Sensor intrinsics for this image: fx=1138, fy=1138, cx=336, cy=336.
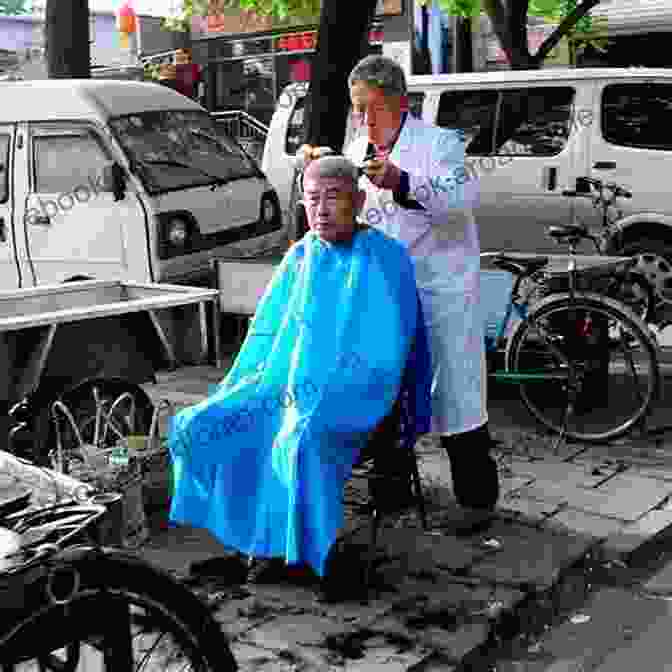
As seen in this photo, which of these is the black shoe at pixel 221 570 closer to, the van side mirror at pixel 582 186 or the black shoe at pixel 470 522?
the black shoe at pixel 470 522

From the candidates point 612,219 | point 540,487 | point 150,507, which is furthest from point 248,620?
point 612,219

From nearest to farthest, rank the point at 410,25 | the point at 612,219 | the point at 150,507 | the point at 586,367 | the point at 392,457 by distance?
the point at 392,457
the point at 150,507
the point at 586,367
the point at 612,219
the point at 410,25

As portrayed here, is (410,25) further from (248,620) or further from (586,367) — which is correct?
(248,620)

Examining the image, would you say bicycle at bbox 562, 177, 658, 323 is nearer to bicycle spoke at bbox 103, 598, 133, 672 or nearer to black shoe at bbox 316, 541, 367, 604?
black shoe at bbox 316, 541, 367, 604

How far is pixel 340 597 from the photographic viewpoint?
3.86 metres

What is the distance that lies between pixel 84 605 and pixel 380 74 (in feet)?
7.93

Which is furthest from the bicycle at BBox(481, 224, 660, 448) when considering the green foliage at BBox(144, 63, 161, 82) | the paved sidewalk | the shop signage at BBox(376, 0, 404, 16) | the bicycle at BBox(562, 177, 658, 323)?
the green foliage at BBox(144, 63, 161, 82)

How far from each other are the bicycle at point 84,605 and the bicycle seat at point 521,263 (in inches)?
152

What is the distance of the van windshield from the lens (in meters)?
7.67

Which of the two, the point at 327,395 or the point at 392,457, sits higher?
the point at 327,395

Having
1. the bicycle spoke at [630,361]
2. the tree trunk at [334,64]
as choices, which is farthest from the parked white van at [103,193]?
the bicycle spoke at [630,361]

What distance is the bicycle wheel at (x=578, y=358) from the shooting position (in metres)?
5.65

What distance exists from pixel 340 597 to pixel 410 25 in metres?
17.1

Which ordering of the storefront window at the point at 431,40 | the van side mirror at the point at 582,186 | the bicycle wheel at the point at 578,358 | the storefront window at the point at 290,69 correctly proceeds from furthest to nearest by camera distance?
the storefront window at the point at 290,69
the storefront window at the point at 431,40
the van side mirror at the point at 582,186
the bicycle wheel at the point at 578,358
